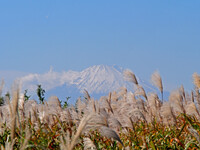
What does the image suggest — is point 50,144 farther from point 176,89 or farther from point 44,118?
point 176,89

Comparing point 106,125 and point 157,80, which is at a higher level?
point 157,80

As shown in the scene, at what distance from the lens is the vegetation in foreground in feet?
11.8

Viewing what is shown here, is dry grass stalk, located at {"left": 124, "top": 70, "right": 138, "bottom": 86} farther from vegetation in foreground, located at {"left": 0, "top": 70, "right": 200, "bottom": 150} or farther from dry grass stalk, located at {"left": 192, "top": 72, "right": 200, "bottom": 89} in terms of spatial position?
dry grass stalk, located at {"left": 192, "top": 72, "right": 200, "bottom": 89}

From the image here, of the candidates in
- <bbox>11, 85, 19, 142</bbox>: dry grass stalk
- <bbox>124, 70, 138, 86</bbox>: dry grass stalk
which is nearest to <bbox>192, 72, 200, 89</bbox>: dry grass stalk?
<bbox>124, 70, 138, 86</bbox>: dry grass stalk

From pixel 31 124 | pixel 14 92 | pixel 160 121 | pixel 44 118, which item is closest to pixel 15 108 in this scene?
pixel 14 92

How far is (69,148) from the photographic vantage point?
6.98 feet

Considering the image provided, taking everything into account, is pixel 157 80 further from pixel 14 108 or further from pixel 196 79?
pixel 14 108

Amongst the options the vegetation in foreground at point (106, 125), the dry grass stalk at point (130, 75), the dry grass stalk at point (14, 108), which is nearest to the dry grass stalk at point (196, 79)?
the vegetation in foreground at point (106, 125)

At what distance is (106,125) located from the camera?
3.98 m

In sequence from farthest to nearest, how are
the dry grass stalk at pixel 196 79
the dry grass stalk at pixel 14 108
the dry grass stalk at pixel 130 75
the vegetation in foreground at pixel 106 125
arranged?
the dry grass stalk at pixel 130 75 → the dry grass stalk at pixel 196 79 → the vegetation in foreground at pixel 106 125 → the dry grass stalk at pixel 14 108

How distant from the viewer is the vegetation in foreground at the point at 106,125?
11.8 feet

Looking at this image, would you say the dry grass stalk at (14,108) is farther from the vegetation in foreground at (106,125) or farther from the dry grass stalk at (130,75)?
the dry grass stalk at (130,75)

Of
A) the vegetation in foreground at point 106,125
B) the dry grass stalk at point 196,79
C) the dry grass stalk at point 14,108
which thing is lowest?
the dry grass stalk at point 14,108

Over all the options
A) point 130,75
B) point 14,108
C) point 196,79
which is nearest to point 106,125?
point 14,108
